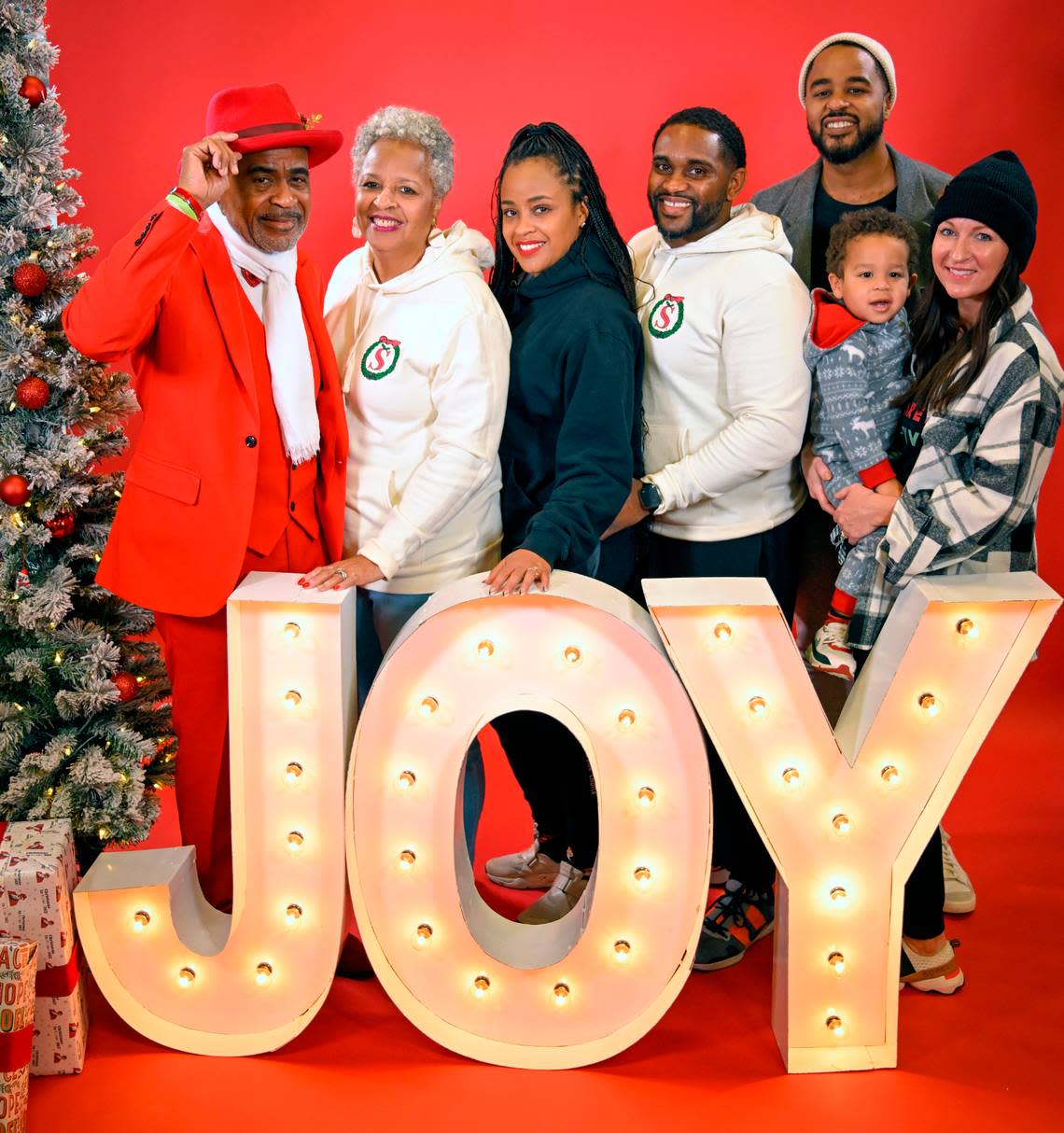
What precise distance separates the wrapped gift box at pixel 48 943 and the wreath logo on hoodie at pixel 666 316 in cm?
165

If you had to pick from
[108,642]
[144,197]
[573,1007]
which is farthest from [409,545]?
[144,197]

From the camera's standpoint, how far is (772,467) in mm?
2736

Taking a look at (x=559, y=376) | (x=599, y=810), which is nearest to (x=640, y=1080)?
(x=599, y=810)

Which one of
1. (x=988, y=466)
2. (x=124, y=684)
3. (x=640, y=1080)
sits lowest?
(x=640, y=1080)

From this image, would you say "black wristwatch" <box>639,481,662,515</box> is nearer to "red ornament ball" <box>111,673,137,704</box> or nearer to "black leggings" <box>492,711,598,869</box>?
"black leggings" <box>492,711,598,869</box>

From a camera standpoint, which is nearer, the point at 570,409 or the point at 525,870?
the point at 570,409

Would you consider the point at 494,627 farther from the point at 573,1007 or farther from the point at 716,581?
the point at 573,1007

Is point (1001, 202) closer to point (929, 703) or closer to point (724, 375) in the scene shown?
point (724, 375)

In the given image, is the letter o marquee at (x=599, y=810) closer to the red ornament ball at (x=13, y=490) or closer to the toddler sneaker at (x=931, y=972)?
the toddler sneaker at (x=931, y=972)

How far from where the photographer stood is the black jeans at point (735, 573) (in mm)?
2828

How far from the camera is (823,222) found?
3.07 meters

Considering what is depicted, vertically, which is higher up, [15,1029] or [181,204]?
[181,204]

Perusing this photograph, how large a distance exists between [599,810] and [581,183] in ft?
4.29

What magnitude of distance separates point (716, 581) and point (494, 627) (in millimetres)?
446
